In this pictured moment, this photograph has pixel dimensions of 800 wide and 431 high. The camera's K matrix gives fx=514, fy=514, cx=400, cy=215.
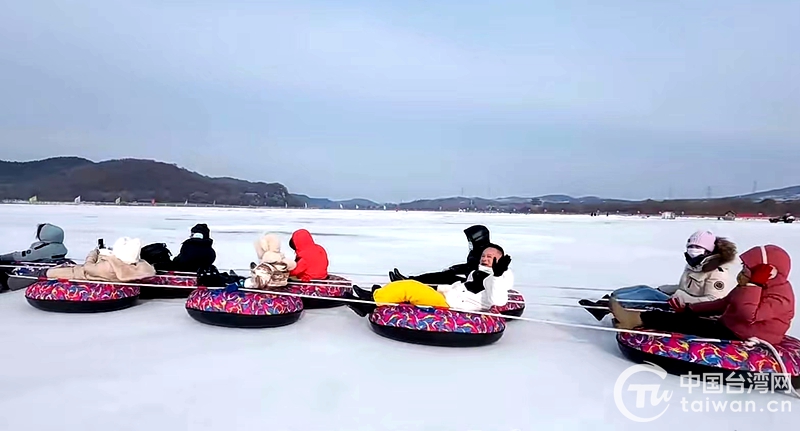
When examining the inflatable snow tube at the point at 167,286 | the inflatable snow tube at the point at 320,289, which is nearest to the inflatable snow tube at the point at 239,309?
the inflatable snow tube at the point at 320,289

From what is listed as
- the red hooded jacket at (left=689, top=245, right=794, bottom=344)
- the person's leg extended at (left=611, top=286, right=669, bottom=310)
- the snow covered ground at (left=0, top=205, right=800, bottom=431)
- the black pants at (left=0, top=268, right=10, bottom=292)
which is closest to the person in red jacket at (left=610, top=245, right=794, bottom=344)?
the red hooded jacket at (left=689, top=245, right=794, bottom=344)

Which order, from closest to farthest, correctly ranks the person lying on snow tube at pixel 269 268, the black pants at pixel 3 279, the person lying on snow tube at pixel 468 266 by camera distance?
the person lying on snow tube at pixel 269 268, the person lying on snow tube at pixel 468 266, the black pants at pixel 3 279

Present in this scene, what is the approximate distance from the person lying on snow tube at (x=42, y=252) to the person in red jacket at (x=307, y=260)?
10.6 feet

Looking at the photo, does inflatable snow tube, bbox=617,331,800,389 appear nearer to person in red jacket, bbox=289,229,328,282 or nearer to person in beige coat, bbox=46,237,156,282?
person in red jacket, bbox=289,229,328,282

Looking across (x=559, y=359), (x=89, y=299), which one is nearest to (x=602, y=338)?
(x=559, y=359)

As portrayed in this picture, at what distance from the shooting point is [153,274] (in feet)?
18.1

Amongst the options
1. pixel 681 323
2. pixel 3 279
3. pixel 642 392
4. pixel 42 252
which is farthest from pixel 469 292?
pixel 3 279

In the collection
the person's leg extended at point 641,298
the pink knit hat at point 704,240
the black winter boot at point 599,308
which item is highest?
the pink knit hat at point 704,240

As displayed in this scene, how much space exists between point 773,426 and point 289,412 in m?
2.81

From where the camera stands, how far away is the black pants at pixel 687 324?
3.49m

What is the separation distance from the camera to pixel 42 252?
6.18 meters

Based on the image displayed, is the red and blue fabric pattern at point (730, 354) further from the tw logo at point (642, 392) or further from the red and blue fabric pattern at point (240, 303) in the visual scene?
the red and blue fabric pattern at point (240, 303)

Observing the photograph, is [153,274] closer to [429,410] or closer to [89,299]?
[89,299]

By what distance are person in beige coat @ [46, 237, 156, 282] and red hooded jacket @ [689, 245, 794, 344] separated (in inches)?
209
